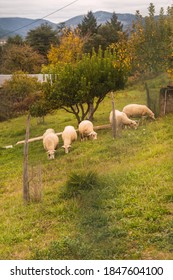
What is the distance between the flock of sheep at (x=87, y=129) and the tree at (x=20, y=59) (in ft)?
5.43

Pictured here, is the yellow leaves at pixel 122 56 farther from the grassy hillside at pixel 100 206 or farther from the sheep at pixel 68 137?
the grassy hillside at pixel 100 206

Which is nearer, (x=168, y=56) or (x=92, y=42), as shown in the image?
A: (x=92, y=42)

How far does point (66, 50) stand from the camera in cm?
1374

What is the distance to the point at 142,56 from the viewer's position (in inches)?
453

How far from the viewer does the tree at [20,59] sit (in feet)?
32.5

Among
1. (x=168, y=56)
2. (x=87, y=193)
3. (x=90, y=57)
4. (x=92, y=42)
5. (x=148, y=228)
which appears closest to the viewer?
(x=148, y=228)

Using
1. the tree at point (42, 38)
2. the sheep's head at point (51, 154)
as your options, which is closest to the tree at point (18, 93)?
the tree at point (42, 38)

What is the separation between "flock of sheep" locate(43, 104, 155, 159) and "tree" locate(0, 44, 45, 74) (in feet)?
5.43

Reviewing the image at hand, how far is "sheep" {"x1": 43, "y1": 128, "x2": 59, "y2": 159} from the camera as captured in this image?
9.66 meters

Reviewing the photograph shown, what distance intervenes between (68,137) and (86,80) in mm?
2549

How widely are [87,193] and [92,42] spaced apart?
5.17m
